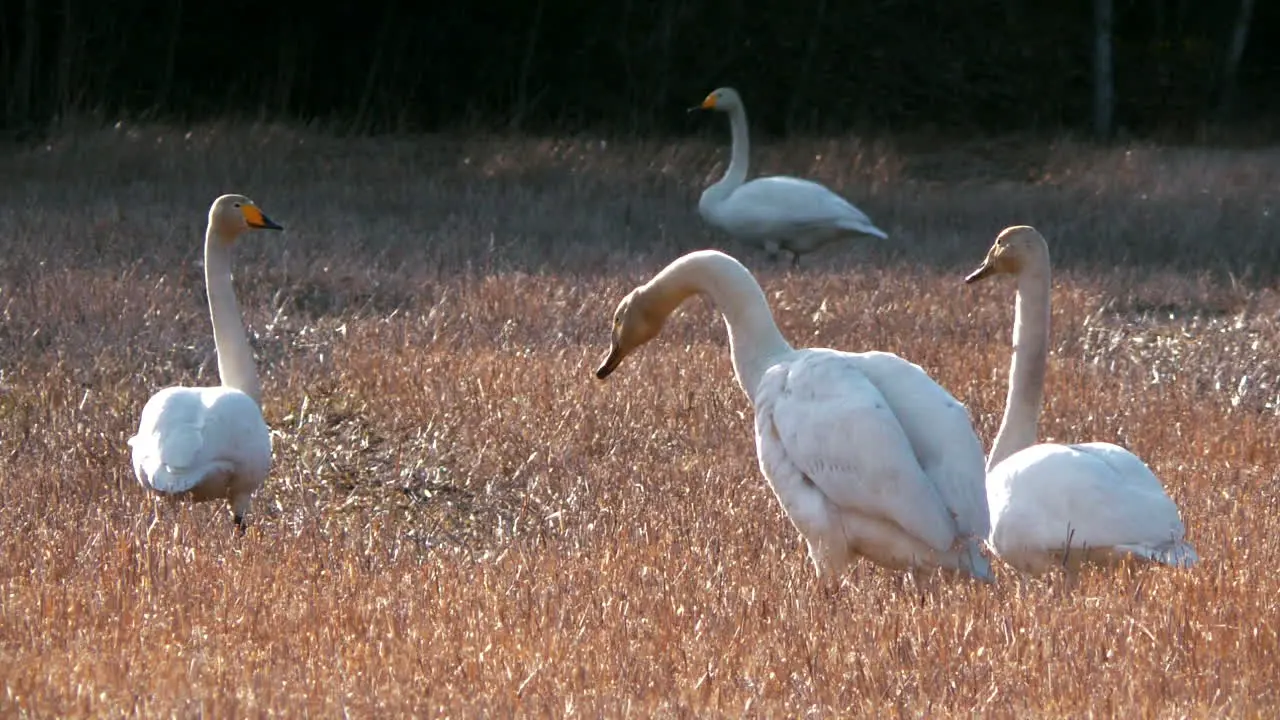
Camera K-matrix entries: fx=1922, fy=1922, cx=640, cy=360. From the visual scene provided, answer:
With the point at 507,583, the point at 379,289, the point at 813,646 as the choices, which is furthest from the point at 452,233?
the point at 813,646

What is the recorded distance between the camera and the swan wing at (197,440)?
6.16 meters

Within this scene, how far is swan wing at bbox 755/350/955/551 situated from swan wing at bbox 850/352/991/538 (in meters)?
0.05

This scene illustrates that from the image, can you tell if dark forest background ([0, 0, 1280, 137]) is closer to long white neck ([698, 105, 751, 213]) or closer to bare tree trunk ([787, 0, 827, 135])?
bare tree trunk ([787, 0, 827, 135])

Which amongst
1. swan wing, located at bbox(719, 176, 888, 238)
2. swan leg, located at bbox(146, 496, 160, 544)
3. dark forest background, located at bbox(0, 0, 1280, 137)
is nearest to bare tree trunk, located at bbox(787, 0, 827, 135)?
dark forest background, located at bbox(0, 0, 1280, 137)

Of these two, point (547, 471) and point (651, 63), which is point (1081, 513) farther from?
point (651, 63)

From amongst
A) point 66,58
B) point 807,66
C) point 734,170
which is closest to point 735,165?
point 734,170

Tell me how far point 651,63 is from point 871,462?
1958 centimetres

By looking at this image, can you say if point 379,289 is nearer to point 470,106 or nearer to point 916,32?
point 470,106

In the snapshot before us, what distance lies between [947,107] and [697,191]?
873 cm

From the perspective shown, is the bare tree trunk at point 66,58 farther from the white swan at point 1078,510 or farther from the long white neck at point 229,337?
the white swan at point 1078,510

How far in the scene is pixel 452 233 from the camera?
1433 centimetres

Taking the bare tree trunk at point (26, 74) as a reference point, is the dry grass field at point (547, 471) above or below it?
above

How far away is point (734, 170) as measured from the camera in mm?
15938

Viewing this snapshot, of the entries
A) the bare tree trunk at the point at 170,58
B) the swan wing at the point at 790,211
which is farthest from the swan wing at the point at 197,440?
the bare tree trunk at the point at 170,58
